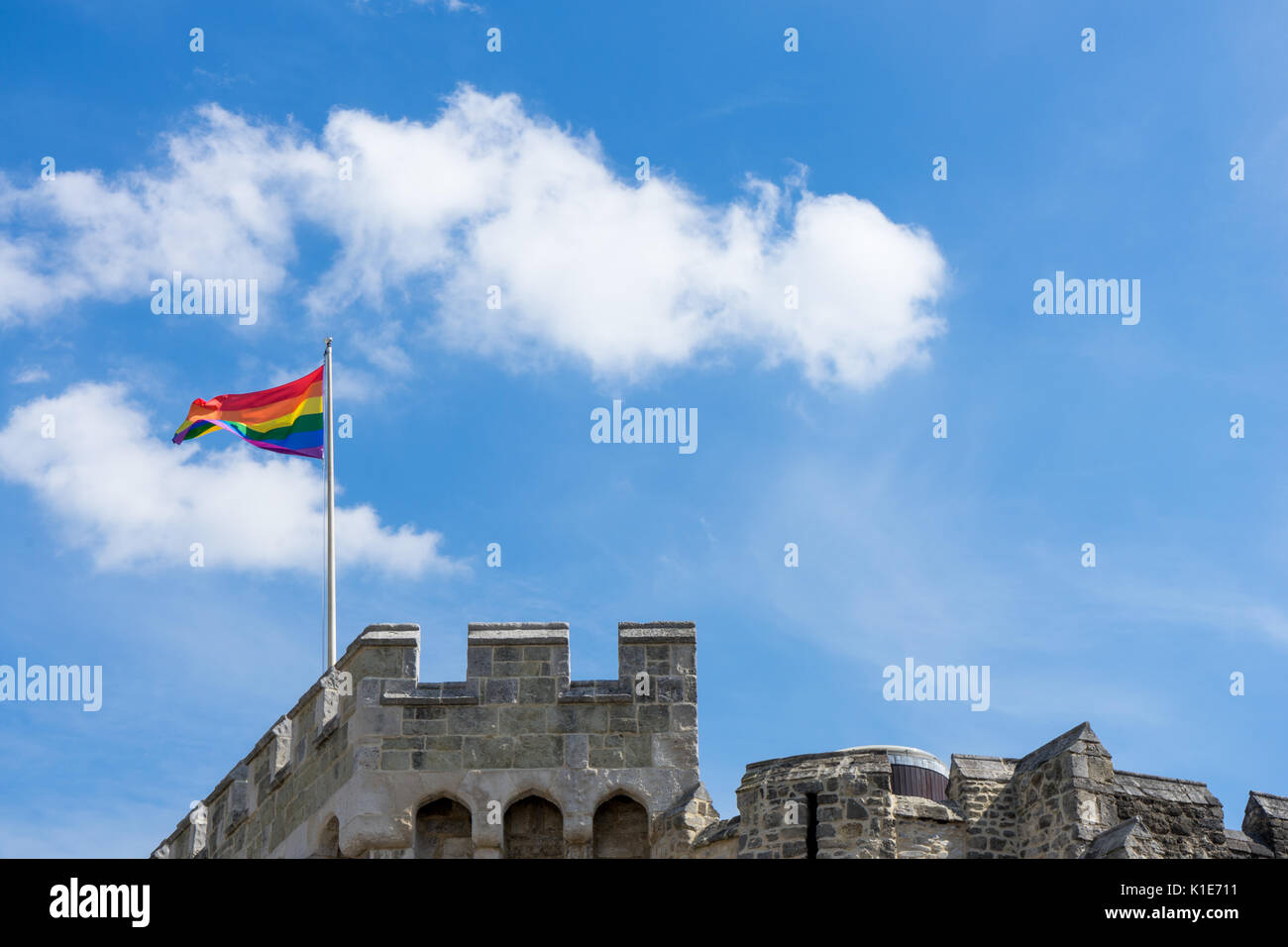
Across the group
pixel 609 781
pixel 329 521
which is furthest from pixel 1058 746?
pixel 329 521

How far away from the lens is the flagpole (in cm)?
2348

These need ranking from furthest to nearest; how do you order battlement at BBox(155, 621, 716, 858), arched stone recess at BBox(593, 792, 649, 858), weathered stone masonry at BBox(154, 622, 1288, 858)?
arched stone recess at BBox(593, 792, 649, 858), battlement at BBox(155, 621, 716, 858), weathered stone masonry at BBox(154, 622, 1288, 858)

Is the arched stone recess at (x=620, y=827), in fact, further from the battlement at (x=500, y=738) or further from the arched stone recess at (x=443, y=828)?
the arched stone recess at (x=443, y=828)

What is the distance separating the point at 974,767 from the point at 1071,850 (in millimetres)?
1658

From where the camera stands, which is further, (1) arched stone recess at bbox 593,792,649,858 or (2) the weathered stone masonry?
(1) arched stone recess at bbox 593,792,649,858

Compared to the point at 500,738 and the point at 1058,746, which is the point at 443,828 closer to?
the point at 500,738

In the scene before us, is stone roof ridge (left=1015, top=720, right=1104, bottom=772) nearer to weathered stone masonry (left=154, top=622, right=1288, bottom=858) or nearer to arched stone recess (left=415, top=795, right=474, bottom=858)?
weathered stone masonry (left=154, top=622, right=1288, bottom=858)

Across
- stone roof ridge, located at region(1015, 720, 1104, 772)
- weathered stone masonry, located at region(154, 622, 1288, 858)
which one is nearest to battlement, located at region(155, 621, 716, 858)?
weathered stone masonry, located at region(154, 622, 1288, 858)

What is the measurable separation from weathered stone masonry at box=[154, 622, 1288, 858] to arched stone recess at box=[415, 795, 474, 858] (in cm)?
2

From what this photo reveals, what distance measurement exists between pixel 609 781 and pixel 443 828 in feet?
6.34

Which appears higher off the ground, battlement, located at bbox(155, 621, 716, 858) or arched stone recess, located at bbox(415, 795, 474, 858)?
battlement, located at bbox(155, 621, 716, 858)
